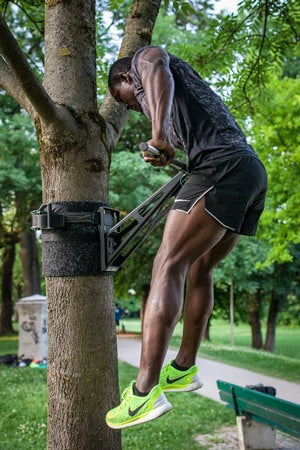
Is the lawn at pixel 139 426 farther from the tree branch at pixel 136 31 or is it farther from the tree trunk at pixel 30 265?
the tree trunk at pixel 30 265

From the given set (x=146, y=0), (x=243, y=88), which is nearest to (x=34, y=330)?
(x=243, y=88)

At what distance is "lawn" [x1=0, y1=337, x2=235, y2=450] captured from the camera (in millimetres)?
7242

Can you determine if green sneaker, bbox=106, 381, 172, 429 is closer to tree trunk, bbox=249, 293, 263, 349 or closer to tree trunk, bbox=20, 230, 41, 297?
tree trunk, bbox=20, 230, 41, 297

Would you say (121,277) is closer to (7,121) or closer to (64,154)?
(7,121)

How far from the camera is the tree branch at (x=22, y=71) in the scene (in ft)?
10.0

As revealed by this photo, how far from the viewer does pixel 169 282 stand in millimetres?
2584

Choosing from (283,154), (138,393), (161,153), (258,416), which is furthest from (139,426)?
(283,154)

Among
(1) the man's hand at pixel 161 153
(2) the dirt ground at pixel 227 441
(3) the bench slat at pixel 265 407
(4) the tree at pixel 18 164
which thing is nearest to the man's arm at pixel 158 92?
(1) the man's hand at pixel 161 153

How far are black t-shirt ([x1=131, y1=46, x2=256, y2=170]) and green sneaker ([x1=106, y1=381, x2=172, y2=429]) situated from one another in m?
1.00

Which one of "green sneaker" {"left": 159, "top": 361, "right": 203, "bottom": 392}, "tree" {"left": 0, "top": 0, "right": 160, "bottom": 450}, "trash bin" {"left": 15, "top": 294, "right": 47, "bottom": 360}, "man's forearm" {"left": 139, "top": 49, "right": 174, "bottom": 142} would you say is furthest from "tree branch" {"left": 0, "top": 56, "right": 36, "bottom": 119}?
"trash bin" {"left": 15, "top": 294, "right": 47, "bottom": 360}

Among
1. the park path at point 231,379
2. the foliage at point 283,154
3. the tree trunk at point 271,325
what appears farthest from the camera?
the tree trunk at point 271,325

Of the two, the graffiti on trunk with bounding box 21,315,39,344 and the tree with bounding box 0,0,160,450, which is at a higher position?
→ the tree with bounding box 0,0,160,450

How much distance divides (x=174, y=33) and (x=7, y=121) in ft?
21.8

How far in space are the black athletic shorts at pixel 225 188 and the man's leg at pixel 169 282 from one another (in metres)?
0.04
